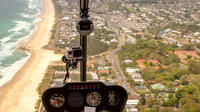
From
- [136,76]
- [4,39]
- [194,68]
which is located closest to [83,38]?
[136,76]

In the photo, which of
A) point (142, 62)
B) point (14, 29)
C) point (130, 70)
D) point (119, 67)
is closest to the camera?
point (130, 70)

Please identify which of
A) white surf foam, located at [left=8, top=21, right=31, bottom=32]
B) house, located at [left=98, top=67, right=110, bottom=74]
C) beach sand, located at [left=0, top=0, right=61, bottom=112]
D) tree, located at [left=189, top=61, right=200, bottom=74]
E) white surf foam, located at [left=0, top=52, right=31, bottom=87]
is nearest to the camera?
beach sand, located at [left=0, top=0, right=61, bottom=112]

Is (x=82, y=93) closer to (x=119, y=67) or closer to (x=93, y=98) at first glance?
(x=93, y=98)

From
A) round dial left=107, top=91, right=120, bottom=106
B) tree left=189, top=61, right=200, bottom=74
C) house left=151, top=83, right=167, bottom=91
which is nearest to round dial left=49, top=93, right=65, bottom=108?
round dial left=107, top=91, right=120, bottom=106

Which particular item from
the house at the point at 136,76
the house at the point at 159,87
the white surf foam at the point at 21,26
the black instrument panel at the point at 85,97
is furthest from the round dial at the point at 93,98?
the white surf foam at the point at 21,26

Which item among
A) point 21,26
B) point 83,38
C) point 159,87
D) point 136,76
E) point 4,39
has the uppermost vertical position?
point 83,38

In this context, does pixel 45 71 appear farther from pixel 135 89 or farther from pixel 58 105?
pixel 58 105

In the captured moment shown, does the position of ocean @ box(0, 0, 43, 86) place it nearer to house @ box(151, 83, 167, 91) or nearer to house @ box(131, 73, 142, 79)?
house @ box(131, 73, 142, 79)

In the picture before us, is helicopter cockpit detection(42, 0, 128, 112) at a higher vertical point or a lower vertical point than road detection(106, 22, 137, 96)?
higher
